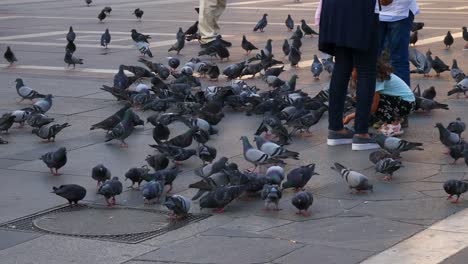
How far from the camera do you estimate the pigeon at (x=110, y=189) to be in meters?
7.44

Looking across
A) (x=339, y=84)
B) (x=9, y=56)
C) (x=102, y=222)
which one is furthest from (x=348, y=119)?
(x=9, y=56)

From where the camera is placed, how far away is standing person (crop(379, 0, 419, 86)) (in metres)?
10.3

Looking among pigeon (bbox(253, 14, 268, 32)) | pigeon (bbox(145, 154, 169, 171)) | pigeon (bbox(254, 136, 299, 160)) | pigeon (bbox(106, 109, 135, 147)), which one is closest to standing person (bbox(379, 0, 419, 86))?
pigeon (bbox(254, 136, 299, 160))

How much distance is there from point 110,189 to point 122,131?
6.98ft

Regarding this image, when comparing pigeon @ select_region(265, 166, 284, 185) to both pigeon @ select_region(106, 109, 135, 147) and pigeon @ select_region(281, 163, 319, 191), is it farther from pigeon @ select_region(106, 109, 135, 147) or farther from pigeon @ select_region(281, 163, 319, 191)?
pigeon @ select_region(106, 109, 135, 147)

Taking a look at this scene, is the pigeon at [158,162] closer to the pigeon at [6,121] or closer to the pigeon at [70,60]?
the pigeon at [6,121]

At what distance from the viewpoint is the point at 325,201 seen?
7.54 meters

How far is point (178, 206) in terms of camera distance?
702 cm

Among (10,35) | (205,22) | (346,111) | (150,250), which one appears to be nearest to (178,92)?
(346,111)

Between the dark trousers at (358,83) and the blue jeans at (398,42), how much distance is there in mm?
1129

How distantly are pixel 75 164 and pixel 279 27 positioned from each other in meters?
13.0

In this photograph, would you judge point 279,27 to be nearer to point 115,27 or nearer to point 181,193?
point 115,27

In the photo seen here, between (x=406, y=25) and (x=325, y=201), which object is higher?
(x=406, y=25)

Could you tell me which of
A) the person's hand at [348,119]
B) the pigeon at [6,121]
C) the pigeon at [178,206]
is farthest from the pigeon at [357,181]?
the pigeon at [6,121]
